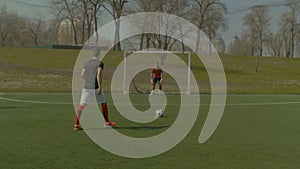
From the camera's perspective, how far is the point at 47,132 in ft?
30.2

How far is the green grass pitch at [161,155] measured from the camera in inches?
253

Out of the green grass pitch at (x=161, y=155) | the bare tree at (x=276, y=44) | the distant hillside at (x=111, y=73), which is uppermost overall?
the bare tree at (x=276, y=44)

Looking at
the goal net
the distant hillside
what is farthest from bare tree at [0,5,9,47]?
the goal net

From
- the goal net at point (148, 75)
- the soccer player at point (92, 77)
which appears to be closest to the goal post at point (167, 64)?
the goal net at point (148, 75)

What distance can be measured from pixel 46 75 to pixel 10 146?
2884 centimetres

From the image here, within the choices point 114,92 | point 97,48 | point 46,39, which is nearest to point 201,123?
point 97,48

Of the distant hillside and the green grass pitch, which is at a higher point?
the distant hillside

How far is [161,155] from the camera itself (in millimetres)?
7062

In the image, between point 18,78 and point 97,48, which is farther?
point 18,78

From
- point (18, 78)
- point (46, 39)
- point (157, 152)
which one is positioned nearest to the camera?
point (157, 152)

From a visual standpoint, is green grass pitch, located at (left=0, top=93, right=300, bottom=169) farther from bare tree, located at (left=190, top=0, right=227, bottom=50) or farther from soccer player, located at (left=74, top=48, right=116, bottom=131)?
bare tree, located at (left=190, top=0, right=227, bottom=50)

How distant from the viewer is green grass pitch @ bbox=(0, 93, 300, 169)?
253 inches

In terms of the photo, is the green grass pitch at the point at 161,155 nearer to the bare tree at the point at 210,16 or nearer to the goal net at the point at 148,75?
the goal net at the point at 148,75

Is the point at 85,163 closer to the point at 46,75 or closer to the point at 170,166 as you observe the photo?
the point at 170,166
